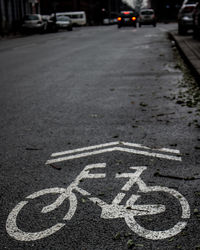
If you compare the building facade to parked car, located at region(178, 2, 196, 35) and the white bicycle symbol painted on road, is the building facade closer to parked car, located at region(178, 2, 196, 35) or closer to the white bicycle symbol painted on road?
parked car, located at region(178, 2, 196, 35)

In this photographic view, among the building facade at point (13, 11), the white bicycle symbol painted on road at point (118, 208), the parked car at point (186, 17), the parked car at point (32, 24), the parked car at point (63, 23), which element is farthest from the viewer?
the parked car at point (63, 23)

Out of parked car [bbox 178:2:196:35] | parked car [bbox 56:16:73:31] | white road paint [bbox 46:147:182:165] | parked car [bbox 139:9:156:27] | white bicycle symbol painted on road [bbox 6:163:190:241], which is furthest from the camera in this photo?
parked car [bbox 139:9:156:27]

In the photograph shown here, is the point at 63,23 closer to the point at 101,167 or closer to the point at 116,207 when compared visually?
the point at 101,167

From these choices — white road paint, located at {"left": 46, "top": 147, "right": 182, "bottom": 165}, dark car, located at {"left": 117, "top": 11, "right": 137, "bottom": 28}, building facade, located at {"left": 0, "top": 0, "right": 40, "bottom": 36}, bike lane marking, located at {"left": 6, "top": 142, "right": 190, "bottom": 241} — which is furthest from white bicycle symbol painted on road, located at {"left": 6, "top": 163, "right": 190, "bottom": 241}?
dark car, located at {"left": 117, "top": 11, "right": 137, "bottom": 28}

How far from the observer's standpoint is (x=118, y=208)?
3.11 meters

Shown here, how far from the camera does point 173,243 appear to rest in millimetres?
2607

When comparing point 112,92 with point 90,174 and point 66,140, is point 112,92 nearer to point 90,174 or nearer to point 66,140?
point 66,140

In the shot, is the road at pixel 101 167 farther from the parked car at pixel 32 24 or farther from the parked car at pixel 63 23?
the parked car at pixel 63 23

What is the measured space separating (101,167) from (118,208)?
937mm

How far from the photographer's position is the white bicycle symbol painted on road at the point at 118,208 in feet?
9.04

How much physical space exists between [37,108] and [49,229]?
4.20 m

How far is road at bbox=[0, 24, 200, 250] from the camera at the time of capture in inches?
109

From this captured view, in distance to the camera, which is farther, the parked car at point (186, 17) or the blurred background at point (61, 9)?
the blurred background at point (61, 9)

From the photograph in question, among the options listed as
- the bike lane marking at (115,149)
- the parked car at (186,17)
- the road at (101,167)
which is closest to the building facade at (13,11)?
the parked car at (186,17)
